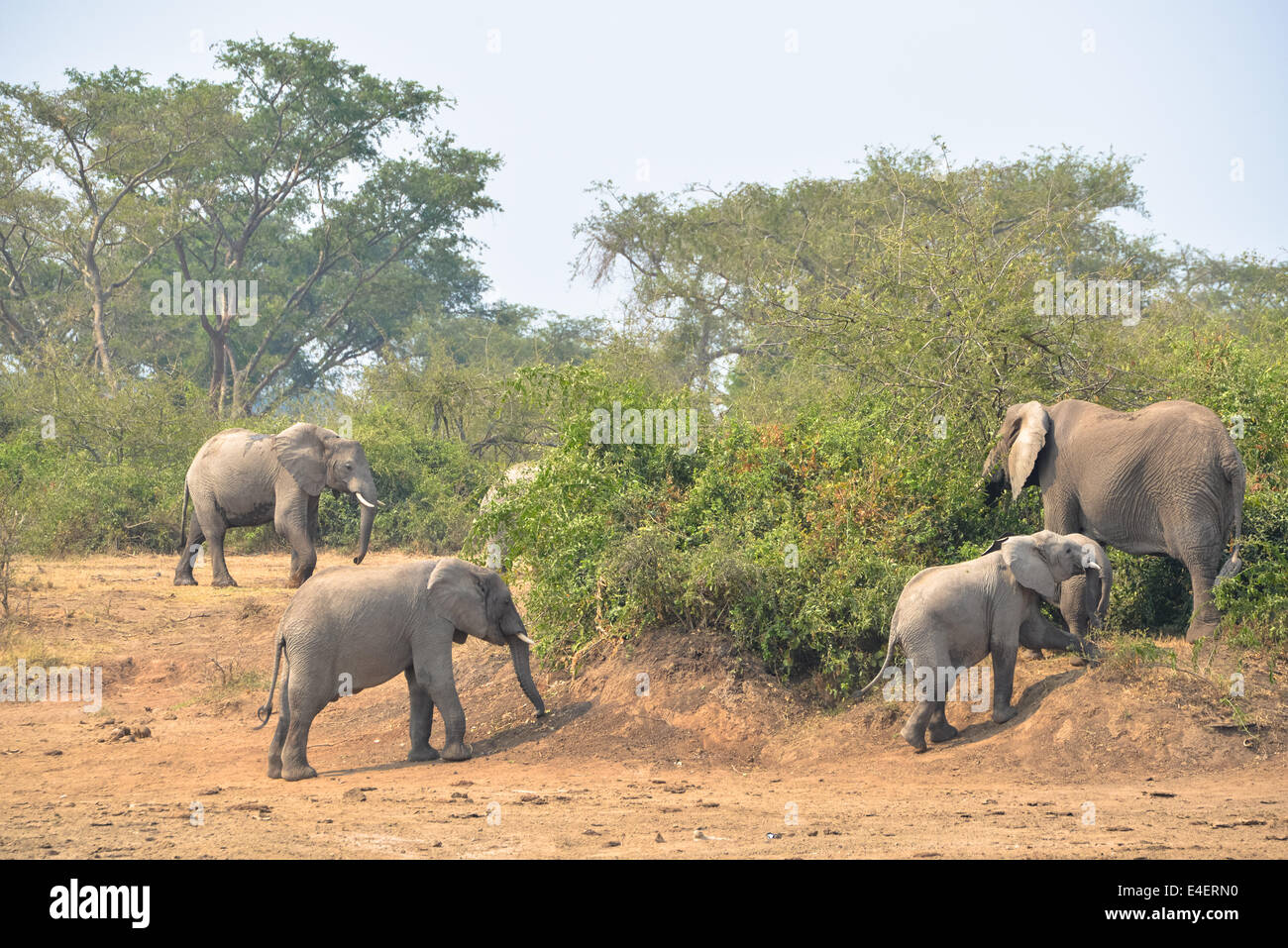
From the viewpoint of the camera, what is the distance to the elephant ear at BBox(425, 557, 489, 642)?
9.52 m

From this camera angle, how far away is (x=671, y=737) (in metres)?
9.49

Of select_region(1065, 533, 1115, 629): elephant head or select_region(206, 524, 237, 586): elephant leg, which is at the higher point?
select_region(1065, 533, 1115, 629): elephant head

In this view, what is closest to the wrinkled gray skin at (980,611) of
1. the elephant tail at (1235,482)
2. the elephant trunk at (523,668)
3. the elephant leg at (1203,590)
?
the elephant leg at (1203,590)

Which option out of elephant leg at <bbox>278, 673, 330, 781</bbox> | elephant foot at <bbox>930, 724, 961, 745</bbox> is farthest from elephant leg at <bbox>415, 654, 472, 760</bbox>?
elephant foot at <bbox>930, 724, 961, 745</bbox>

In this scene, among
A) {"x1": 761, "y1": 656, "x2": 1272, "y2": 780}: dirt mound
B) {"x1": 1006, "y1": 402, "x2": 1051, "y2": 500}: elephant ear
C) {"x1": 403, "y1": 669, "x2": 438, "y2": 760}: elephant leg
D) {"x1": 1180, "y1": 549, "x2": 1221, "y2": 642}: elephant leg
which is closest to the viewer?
{"x1": 761, "y1": 656, "x2": 1272, "y2": 780}: dirt mound

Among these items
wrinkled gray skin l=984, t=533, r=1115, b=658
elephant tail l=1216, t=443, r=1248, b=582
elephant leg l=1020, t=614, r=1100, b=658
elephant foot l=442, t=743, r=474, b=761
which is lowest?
elephant foot l=442, t=743, r=474, b=761

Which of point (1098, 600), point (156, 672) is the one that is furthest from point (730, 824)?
point (156, 672)

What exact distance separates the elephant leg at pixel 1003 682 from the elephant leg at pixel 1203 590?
169 centimetres

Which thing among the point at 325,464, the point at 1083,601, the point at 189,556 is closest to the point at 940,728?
the point at 1083,601

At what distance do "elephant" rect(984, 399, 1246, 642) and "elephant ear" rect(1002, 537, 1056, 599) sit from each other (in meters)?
0.90

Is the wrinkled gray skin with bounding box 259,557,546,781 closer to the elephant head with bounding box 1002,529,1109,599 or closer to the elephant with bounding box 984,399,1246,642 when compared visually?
the elephant head with bounding box 1002,529,1109,599

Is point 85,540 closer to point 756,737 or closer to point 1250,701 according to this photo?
point 756,737

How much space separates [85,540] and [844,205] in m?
18.5
